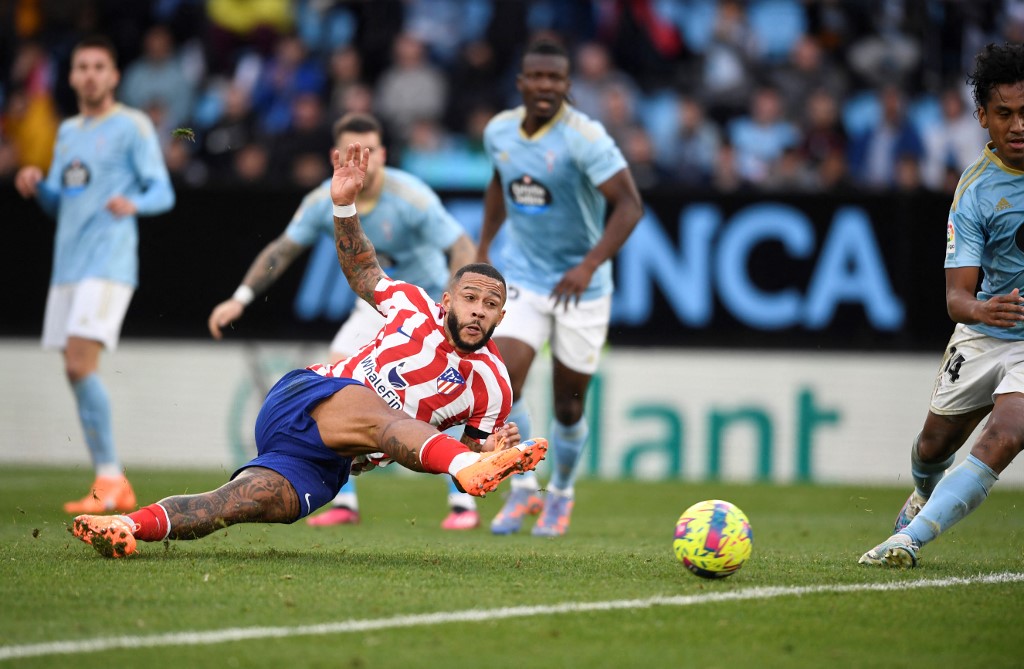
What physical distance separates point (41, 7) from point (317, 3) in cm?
331

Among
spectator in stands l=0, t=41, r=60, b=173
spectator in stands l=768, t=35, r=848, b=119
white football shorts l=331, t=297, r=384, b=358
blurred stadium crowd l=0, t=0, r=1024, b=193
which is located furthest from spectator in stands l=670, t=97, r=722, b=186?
spectator in stands l=0, t=41, r=60, b=173

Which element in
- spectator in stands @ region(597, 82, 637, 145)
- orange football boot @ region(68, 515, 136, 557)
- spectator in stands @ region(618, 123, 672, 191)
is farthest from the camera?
spectator in stands @ region(597, 82, 637, 145)

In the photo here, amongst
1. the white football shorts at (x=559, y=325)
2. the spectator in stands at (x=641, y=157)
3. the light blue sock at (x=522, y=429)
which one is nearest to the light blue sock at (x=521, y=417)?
the light blue sock at (x=522, y=429)

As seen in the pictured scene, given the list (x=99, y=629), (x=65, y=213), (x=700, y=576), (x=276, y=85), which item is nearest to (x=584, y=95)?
(x=276, y=85)

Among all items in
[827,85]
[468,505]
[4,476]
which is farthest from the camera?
[827,85]

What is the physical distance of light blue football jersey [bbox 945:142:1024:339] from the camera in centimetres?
630

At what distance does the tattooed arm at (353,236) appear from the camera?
673 centimetres

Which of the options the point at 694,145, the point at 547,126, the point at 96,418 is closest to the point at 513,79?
the point at 694,145

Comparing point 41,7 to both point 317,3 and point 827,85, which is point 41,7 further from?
point 827,85

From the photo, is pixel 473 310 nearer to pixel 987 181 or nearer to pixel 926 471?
pixel 987 181

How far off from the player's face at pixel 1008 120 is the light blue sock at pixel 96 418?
6356mm

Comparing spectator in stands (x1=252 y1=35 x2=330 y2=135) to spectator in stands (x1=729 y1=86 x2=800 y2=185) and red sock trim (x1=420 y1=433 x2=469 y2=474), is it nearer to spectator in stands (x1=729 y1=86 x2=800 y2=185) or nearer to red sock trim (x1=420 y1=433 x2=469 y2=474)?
spectator in stands (x1=729 y1=86 x2=800 y2=185)

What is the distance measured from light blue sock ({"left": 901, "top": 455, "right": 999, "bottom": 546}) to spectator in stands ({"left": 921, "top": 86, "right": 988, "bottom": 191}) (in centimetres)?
736

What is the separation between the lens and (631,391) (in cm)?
1302
